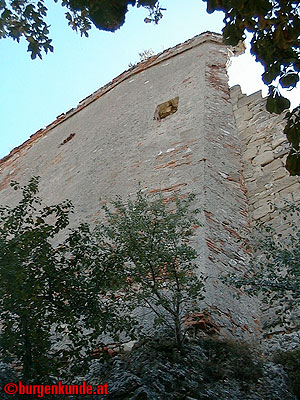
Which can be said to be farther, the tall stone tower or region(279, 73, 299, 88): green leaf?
the tall stone tower

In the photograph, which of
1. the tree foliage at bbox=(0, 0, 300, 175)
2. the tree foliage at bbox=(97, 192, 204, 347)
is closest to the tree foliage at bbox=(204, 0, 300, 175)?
the tree foliage at bbox=(0, 0, 300, 175)

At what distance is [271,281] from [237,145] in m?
2.96

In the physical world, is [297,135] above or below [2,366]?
Result: above

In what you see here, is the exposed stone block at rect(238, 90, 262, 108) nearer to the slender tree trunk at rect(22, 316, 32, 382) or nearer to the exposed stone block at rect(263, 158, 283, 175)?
the exposed stone block at rect(263, 158, 283, 175)

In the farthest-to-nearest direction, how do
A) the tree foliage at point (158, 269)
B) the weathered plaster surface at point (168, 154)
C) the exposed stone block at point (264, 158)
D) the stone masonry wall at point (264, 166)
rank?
the exposed stone block at point (264, 158)
the stone masonry wall at point (264, 166)
the weathered plaster surface at point (168, 154)
the tree foliage at point (158, 269)

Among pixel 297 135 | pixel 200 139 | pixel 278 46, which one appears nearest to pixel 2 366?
pixel 297 135

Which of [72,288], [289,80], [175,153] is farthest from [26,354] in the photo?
[175,153]

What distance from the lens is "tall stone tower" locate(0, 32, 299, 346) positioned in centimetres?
416

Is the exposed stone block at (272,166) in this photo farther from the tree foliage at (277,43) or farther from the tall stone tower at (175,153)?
the tree foliage at (277,43)

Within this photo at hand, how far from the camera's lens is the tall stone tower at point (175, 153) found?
4.16m

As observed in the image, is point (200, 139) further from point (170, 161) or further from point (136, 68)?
point (136, 68)

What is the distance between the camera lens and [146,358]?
288cm

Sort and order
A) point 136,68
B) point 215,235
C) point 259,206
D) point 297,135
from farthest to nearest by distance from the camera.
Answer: point 136,68 → point 259,206 → point 215,235 → point 297,135

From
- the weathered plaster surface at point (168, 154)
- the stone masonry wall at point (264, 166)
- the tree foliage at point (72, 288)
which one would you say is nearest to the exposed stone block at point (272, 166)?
the stone masonry wall at point (264, 166)
